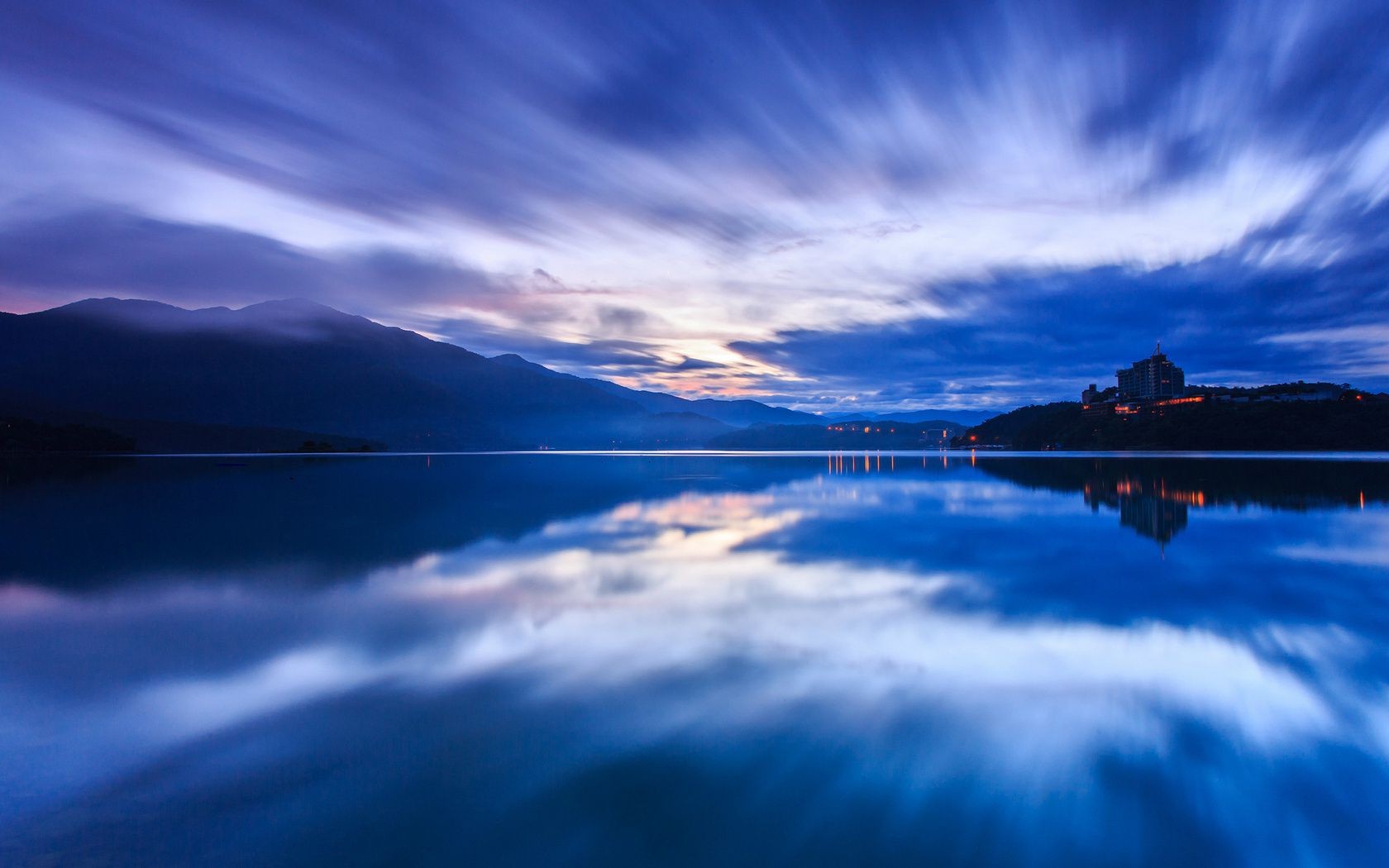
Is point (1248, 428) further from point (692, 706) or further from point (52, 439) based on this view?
point (52, 439)

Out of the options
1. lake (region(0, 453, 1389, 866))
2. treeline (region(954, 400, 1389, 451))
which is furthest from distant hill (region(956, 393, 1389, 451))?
lake (region(0, 453, 1389, 866))

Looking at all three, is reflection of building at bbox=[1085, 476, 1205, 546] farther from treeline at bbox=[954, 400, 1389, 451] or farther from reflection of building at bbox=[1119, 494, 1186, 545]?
treeline at bbox=[954, 400, 1389, 451]

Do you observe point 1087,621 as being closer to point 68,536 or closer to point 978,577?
point 978,577

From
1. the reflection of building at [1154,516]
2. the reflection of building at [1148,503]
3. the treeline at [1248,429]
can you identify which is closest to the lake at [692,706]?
the reflection of building at [1154,516]

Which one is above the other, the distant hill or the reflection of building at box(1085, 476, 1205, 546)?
the distant hill

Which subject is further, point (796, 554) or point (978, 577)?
point (796, 554)

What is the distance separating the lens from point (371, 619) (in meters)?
9.65

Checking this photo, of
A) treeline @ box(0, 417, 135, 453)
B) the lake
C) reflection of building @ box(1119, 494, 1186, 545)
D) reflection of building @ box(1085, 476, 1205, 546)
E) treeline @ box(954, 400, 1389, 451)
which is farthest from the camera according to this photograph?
treeline @ box(954, 400, 1389, 451)

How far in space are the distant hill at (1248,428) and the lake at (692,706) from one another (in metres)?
134

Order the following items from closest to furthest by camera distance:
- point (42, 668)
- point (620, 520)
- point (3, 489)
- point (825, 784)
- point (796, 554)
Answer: point (825, 784), point (42, 668), point (796, 554), point (620, 520), point (3, 489)

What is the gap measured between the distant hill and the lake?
5263 inches

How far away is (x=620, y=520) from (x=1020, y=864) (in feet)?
60.2

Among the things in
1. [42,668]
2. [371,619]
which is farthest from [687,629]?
[42,668]

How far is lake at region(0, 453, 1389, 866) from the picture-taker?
4.32 metres
